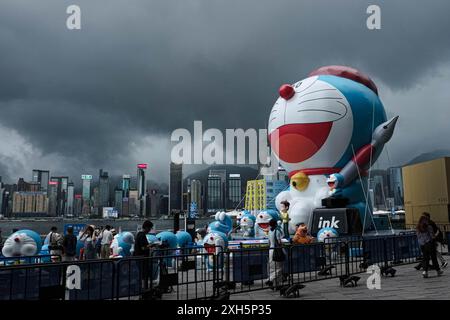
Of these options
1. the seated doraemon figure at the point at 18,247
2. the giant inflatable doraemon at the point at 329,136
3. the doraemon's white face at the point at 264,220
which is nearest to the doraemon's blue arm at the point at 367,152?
the giant inflatable doraemon at the point at 329,136

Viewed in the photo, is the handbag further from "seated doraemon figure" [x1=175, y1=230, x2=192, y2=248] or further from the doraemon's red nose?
the doraemon's red nose

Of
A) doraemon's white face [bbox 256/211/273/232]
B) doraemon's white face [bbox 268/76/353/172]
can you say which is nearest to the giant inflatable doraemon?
doraemon's white face [bbox 268/76/353/172]

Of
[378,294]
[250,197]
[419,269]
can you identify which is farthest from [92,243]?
[250,197]

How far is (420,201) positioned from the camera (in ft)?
99.2

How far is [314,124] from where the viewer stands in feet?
67.6

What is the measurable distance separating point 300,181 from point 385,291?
12912 millimetres

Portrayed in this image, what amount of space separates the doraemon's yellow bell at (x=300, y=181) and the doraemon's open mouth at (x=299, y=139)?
2.89 ft

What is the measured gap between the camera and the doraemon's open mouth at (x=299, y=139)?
20.6 metres

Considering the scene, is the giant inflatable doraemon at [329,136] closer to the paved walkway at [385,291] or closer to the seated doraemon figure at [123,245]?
the paved walkway at [385,291]

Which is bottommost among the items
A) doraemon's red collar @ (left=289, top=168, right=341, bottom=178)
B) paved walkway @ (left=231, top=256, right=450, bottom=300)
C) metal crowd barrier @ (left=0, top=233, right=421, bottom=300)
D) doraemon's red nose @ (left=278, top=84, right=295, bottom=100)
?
paved walkway @ (left=231, top=256, right=450, bottom=300)

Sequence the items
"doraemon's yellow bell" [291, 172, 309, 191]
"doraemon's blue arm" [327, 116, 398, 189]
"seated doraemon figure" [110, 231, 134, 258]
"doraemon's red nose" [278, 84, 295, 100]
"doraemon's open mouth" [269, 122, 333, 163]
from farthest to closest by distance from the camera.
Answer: "doraemon's yellow bell" [291, 172, 309, 191] < "doraemon's red nose" [278, 84, 295, 100] < "doraemon's blue arm" [327, 116, 398, 189] < "doraemon's open mouth" [269, 122, 333, 163] < "seated doraemon figure" [110, 231, 134, 258]

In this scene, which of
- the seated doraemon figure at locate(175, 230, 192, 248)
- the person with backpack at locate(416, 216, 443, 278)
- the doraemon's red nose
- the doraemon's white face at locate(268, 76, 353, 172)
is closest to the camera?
the person with backpack at locate(416, 216, 443, 278)

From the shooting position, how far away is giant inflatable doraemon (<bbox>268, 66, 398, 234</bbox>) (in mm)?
20453

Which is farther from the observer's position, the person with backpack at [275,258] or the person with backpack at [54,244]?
the person with backpack at [54,244]
